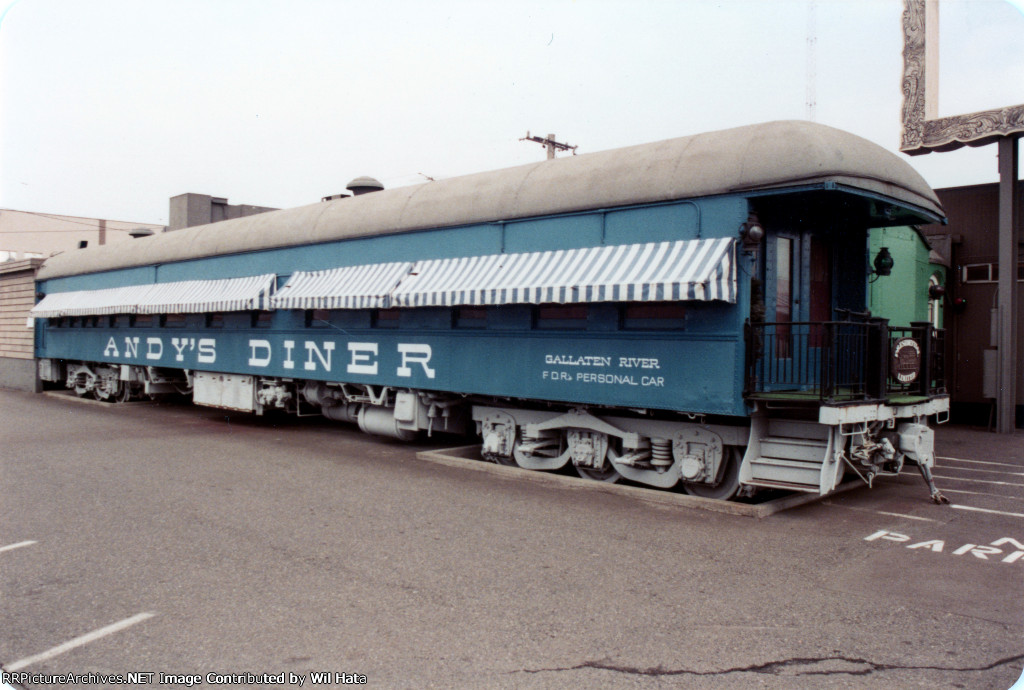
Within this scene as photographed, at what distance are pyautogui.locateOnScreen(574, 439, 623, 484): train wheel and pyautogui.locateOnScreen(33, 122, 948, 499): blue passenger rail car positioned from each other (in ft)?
0.13

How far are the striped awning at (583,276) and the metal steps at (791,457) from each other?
1400 millimetres

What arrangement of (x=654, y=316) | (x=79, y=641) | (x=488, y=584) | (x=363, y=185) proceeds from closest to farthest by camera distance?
1. (x=79, y=641)
2. (x=488, y=584)
3. (x=654, y=316)
4. (x=363, y=185)

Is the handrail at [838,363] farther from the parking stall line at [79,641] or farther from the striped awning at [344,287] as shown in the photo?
the parking stall line at [79,641]

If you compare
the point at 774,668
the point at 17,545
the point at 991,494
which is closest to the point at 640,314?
the point at 991,494

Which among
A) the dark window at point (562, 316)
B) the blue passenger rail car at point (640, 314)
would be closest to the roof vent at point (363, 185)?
the blue passenger rail car at point (640, 314)

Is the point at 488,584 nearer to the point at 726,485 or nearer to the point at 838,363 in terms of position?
the point at 726,485

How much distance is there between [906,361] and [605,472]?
133 inches

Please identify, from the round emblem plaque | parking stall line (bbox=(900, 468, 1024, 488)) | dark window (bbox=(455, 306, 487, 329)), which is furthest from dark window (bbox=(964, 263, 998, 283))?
dark window (bbox=(455, 306, 487, 329))

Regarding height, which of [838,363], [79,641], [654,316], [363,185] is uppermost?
[363,185]

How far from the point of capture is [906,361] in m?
7.49

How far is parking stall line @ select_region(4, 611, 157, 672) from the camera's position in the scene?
373 centimetres

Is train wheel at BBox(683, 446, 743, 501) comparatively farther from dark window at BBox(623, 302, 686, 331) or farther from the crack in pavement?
the crack in pavement

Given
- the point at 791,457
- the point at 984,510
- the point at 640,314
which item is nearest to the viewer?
the point at 791,457

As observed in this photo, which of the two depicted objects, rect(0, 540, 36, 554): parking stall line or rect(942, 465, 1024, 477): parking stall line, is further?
rect(942, 465, 1024, 477): parking stall line
